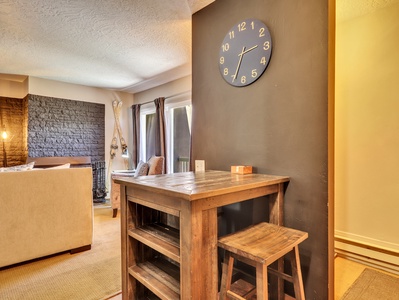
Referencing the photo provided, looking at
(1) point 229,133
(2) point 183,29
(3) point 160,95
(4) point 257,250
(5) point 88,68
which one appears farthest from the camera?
(3) point 160,95

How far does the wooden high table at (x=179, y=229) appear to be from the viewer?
99 centimetres

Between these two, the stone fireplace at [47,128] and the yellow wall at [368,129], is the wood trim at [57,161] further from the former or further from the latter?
the yellow wall at [368,129]

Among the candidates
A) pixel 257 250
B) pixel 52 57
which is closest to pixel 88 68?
pixel 52 57

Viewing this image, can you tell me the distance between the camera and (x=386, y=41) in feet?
6.77

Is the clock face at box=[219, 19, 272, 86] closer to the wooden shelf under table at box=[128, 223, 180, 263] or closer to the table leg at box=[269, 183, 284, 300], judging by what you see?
the table leg at box=[269, 183, 284, 300]

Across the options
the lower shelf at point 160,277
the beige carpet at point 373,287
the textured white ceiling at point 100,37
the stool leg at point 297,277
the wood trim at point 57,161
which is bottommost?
the beige carpet at point 373,287

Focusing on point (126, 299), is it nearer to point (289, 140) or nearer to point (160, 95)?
point (289, 140)

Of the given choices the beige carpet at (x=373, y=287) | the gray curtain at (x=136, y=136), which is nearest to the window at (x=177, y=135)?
the gray curtain at (x=136, y=136)

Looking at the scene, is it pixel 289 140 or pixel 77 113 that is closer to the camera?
pixel 289 140

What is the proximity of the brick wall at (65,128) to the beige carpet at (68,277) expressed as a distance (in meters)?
2.50

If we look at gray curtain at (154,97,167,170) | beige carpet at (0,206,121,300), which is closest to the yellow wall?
beige carpet at (0,206,121,300)

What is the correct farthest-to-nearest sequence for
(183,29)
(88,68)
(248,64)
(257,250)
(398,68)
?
1. (88,68)
2. (183,29)
3. (398,68)
4. (248,64)
5. (257,250)

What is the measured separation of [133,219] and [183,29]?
2134 mm

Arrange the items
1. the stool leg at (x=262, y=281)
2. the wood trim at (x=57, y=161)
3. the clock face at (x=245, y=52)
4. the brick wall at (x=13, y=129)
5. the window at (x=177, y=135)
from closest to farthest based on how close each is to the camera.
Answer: the stool leg at (x=262, y=281), the clock face at (x=245, y=52), the wood trim at (x=57, y=161), the window at (x=177, y=135), the brick wall at (x=13, y=129)
